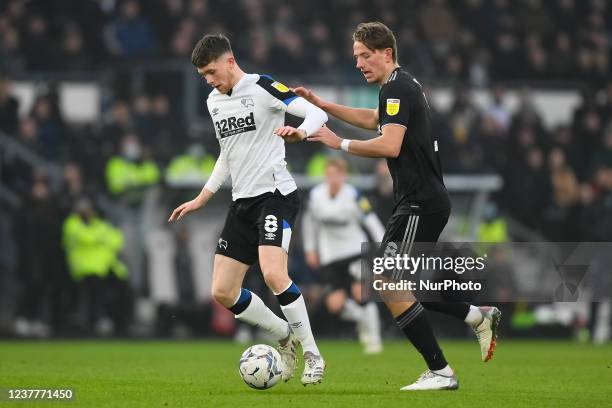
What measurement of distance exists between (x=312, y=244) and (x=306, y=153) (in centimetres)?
477

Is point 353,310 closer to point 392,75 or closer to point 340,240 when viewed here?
point 340,240

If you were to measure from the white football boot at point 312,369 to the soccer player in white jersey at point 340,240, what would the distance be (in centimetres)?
578

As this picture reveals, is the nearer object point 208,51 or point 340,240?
point 208,51

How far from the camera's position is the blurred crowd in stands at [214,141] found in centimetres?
1742

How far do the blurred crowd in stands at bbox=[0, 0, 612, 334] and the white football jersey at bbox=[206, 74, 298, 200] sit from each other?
7400 mm

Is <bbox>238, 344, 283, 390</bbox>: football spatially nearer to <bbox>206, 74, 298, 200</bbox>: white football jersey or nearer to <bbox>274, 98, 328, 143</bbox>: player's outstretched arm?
<bbox>206, 74, 298, 200</bbox>: white football jersey

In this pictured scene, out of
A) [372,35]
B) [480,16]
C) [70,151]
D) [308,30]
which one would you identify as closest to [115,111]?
[70,151]

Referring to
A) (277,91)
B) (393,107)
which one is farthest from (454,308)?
(277,91)

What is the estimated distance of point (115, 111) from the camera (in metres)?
18.3

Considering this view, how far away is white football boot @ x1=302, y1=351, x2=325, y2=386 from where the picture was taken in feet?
27.2

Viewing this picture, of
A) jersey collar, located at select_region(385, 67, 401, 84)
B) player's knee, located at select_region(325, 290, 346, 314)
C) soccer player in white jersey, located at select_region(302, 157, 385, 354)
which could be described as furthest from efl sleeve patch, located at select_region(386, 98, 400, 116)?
player's knee, located at select_region(325, 290, 346, 314)

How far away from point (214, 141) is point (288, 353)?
33.4 ft

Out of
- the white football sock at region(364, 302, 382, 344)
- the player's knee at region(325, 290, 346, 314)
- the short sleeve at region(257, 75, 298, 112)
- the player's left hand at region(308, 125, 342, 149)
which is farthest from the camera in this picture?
the white football sock at region(364, 302, 382, 344)

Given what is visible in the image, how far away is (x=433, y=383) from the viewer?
26.7ft
